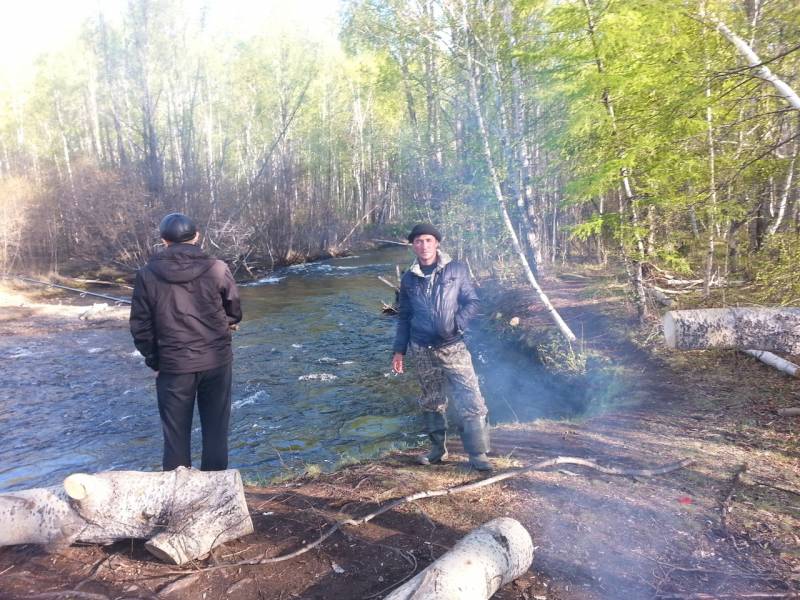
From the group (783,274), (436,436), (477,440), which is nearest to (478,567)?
(477,440)

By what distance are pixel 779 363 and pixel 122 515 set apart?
683cm

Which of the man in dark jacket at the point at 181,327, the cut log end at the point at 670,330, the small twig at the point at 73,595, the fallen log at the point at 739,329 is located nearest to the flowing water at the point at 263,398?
the man in dark jacket at the point at 181,327

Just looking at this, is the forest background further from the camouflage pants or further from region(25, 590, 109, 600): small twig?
region(25, 590, 109, 600): small twig

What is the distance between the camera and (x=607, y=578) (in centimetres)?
283

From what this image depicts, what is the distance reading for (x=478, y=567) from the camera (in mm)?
2516

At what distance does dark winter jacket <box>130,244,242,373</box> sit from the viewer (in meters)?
3.53

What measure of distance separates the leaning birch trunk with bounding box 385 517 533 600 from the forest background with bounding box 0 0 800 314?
451 cm

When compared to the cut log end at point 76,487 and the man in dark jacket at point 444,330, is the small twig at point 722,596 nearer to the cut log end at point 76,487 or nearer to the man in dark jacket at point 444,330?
the man in dark jacket at point 444,330

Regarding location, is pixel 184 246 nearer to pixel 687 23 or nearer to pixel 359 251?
pixel 687 23

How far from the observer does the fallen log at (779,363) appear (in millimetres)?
5793

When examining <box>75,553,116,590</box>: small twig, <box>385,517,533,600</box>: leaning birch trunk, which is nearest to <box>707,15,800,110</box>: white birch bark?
<box>385,517,533,600</box>: leaning birch trunk

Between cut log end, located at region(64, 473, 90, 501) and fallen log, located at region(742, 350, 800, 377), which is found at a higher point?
fallen log, located at region(742, 350, 800, 377)

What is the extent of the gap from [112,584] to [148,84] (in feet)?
75.8

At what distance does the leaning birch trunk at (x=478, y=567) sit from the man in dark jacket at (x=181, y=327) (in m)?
2.04
